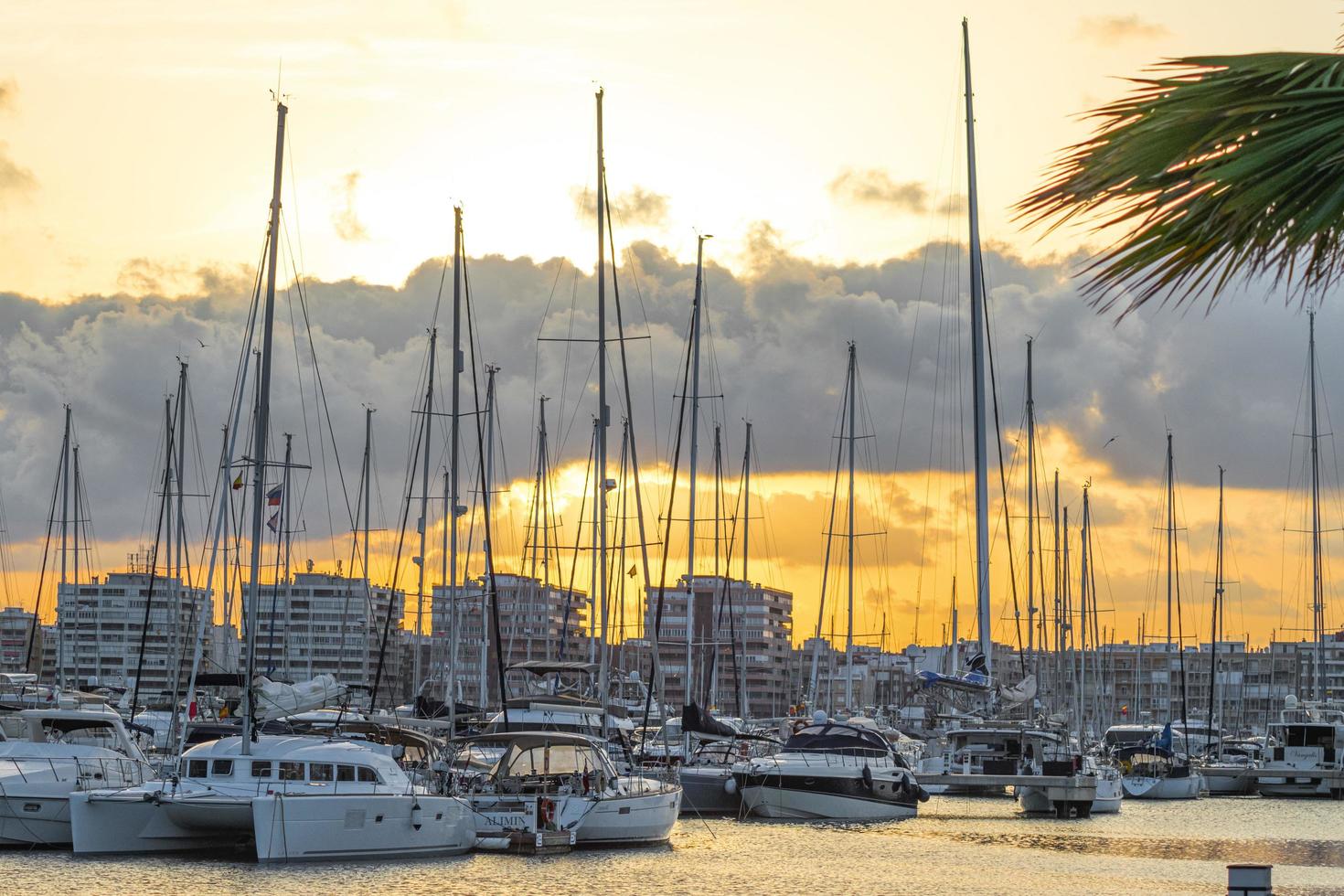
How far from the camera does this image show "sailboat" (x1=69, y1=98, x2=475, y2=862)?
3475 cm

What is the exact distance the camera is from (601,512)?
4803 centimetres

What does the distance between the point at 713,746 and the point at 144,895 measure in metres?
34.1

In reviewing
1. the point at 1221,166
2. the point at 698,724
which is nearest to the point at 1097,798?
the point at 698,724

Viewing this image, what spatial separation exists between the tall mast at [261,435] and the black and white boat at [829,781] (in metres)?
20.0

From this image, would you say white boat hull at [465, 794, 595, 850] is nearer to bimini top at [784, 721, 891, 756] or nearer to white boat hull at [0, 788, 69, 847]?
white boat hull at [0, 788, 69, 847]

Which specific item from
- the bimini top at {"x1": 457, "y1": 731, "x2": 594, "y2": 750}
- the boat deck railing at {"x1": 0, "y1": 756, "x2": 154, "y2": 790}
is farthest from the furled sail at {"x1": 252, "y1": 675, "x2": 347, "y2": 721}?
the bimini top at {"x1": 457, "y1": 731, "x2": 594, "y2": 750}

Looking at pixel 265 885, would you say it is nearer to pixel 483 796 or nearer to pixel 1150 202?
pixel 483 796

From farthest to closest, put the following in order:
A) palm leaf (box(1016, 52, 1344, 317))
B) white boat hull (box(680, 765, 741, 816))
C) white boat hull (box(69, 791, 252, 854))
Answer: white boat hull (box(680, 765, 741, 816)) < white boat hull (box(69, 791, 252, 854)) < palm leaf (box(1016, 52, 1344, 317))

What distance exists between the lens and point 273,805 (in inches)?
1352

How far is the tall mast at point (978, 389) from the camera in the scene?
138ft

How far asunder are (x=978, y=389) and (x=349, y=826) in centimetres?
1965

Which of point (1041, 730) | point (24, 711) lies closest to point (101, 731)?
point (24, 711)

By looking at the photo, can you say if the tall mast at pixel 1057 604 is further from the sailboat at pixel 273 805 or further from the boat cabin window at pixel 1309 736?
the sailboat at pixel 273 805

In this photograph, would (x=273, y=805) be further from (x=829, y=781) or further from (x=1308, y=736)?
(x=1308, y=736)
